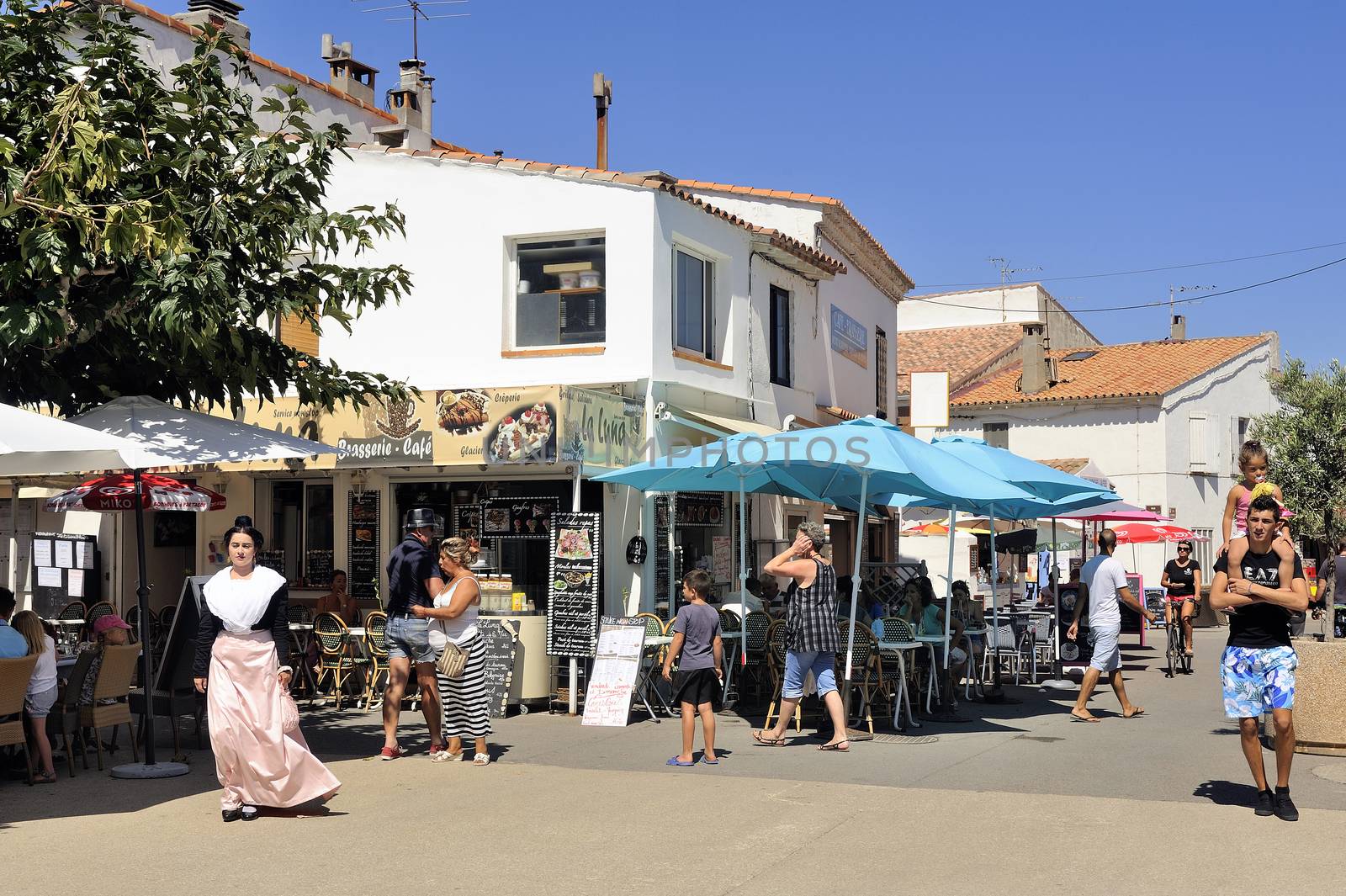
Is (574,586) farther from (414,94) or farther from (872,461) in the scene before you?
(414,94)

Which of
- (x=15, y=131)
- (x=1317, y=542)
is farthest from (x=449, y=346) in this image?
(x=1317, y=542)

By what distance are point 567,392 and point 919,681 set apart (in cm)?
442

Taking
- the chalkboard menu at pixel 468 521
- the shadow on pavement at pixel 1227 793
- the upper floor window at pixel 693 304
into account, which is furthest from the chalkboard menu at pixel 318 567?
the shadow on pavement at pixel 1227 793

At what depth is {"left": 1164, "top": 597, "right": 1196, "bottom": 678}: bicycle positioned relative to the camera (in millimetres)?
17828

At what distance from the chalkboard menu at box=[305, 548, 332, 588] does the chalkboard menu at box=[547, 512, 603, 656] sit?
125 inches

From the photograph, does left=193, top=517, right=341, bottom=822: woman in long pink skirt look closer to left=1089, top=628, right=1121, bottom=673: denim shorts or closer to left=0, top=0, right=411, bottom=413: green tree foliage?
left=0, top=0, right=411, bottom=413: green tree foliage

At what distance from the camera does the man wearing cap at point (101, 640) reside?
9914 millimetres

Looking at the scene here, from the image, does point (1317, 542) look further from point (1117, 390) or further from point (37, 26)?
point (37, 26)

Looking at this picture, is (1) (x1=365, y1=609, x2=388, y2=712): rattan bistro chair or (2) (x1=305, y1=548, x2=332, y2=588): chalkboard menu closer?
(1) (x1=365, y1=609, x2=388, y2=712): rattan bistro chair

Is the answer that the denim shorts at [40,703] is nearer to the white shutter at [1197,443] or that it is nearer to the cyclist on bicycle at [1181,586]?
the cyclist on bicycle at [1181,586]

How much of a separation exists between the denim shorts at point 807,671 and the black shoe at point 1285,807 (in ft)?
11.5

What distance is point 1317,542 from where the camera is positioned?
134ft

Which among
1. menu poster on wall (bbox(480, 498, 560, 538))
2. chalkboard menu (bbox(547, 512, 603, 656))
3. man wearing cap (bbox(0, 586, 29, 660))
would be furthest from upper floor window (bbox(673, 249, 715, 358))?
man wearing cap (bbox(0, 586, 29, 660))

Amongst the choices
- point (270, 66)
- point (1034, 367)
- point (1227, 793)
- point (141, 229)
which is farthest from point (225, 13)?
point (1034, 367)
